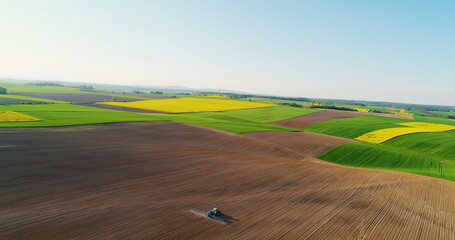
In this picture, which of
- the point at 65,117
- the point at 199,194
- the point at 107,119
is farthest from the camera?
the point at 65,117

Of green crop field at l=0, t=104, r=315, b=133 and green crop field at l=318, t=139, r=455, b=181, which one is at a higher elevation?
green crop field at l=0, t=104, r=315, b=133

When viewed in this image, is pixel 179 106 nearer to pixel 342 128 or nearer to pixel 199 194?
pixel 342 128

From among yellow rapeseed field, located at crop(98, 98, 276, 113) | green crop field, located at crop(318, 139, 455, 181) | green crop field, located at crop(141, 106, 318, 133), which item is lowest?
green crop field, located at crop(318, 139, 455, 181)

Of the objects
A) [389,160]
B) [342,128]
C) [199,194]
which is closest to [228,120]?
[342,128]

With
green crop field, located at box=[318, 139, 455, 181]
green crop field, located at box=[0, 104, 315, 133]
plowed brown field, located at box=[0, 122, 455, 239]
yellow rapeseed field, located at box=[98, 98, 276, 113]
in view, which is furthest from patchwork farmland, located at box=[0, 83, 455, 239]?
yellow rapeseed field, located at box=[98, 98, 276, 113]

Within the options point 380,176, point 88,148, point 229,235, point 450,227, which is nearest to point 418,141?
point 380,176

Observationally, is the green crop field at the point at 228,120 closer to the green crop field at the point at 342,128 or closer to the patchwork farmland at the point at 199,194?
the green crop field at the point at 342,128

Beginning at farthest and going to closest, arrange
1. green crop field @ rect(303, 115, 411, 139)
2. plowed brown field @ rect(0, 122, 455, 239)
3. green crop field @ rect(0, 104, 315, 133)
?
green crop field @ rect(303, 115, 411, 139) < green crop field @ rect(0, 104, 315, 133) < plowed brown field @ rect(0, 122, 455, 239)

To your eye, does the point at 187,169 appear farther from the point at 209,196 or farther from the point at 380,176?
the point at 380,176

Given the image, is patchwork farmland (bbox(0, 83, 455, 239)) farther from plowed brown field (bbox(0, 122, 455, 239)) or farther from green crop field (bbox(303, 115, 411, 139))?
green crop field (bbox(303, 115, 411, 139))
